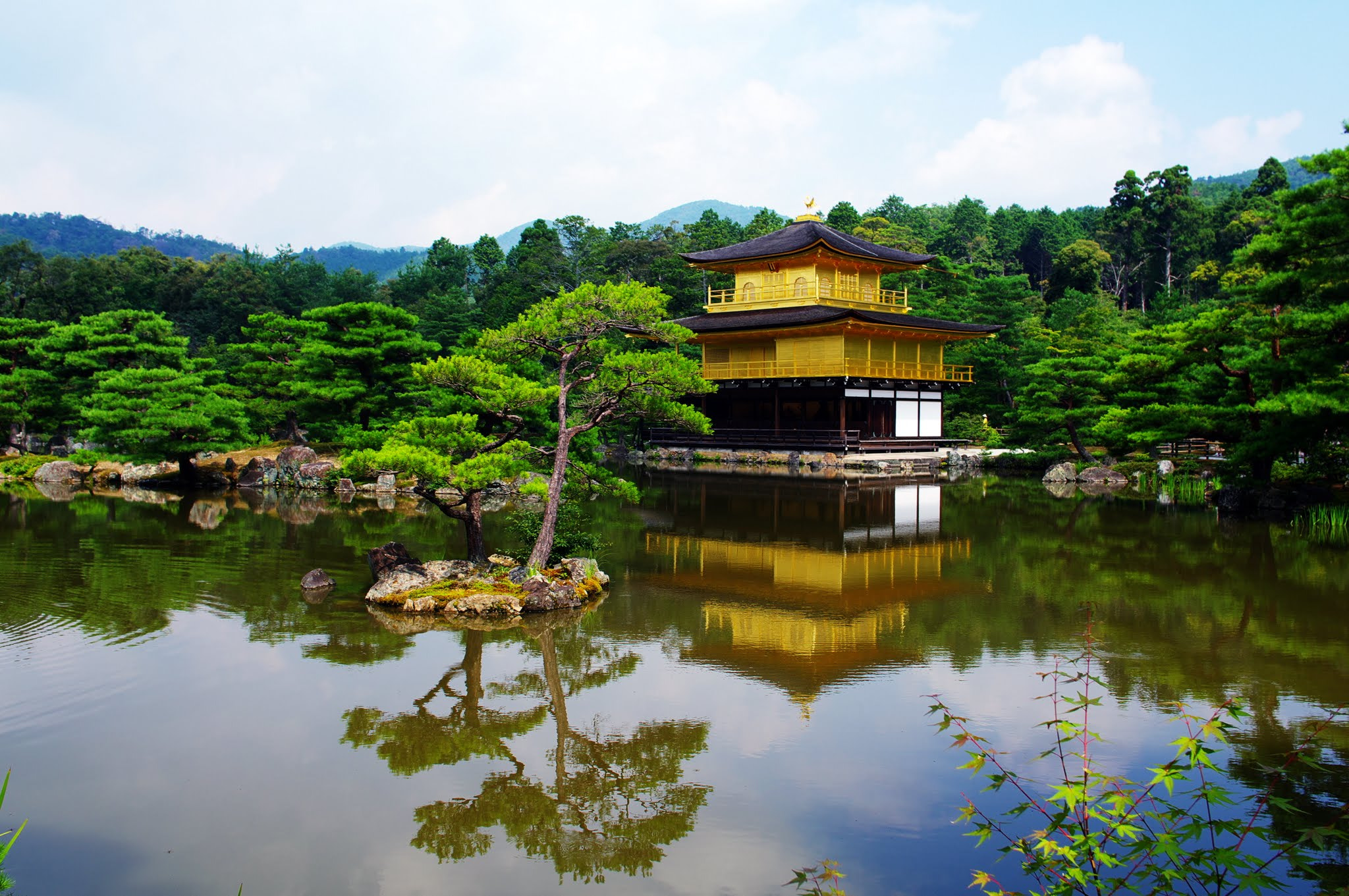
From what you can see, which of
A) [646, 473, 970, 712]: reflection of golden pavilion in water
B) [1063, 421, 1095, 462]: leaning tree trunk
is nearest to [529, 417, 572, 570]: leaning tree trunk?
[646, 473, 970, 712]: reflection of golden pavilion in water

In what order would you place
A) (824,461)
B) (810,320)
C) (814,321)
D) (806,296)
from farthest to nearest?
(806,296) < (810,320) < (814,321) < (824,461)

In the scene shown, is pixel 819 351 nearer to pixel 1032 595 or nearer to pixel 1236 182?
pixel 1032 595

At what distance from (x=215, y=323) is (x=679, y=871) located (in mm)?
52753

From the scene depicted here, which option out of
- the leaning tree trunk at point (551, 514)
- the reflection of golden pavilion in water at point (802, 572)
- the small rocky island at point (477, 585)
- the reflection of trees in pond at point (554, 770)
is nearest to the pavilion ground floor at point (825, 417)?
the reflection of golden pavilion in water at point (802, 572)

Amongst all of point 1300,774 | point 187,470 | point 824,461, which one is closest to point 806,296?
point 824,461

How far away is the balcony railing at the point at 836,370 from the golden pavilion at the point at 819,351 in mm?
47

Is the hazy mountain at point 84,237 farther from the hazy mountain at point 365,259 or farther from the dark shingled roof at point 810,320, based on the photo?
the dark shingled roof at point 810,320

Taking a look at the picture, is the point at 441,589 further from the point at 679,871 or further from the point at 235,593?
the point at 679,871

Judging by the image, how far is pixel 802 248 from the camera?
3244 cm

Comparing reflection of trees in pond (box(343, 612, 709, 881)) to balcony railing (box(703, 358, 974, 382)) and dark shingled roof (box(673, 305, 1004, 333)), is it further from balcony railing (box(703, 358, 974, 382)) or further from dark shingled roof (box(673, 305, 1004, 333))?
dark shingled roof (box(673, 305, 1004, 333))

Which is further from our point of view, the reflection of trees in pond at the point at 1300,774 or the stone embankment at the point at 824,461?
the stone embankment at the point at 824,461

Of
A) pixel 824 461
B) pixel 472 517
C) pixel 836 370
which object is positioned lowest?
pixel 472 517

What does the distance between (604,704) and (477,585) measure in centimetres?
369

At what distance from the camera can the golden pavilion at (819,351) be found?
102 ft
